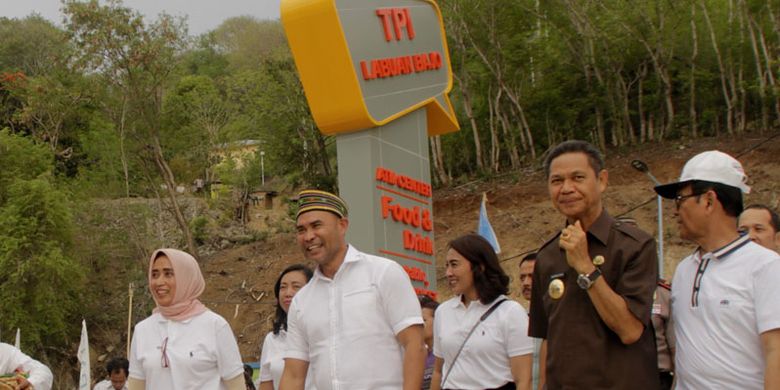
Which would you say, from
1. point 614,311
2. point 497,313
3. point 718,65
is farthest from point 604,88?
point 614,311

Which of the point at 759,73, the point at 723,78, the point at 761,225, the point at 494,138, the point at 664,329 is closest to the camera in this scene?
the point at 664,329

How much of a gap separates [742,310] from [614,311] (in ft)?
1.56

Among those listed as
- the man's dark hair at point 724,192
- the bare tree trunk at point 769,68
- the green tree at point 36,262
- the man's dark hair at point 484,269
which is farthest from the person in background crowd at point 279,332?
the green tree at point 36,262

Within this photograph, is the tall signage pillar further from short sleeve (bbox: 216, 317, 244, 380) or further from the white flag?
short sleeve (bbox: 216, 317, 244, 380)

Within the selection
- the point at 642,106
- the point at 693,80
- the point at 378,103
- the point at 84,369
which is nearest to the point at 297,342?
the point at 378,103

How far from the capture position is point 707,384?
120 inches

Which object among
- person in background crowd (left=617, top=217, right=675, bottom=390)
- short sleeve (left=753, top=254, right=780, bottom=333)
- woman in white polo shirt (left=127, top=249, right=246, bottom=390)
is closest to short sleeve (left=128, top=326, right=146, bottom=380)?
woman in white polo shirt (left=127, top=249, right=246, bottom=390)

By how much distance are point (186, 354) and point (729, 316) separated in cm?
277

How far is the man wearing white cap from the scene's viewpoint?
2947 millimetres

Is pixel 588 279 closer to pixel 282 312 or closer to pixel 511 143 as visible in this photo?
pixel 282 312

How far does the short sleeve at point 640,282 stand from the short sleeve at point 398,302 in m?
1.05

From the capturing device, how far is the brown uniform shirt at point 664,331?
344 centimetres

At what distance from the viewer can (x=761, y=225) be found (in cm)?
439

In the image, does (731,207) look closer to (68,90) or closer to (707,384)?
(707,384)
